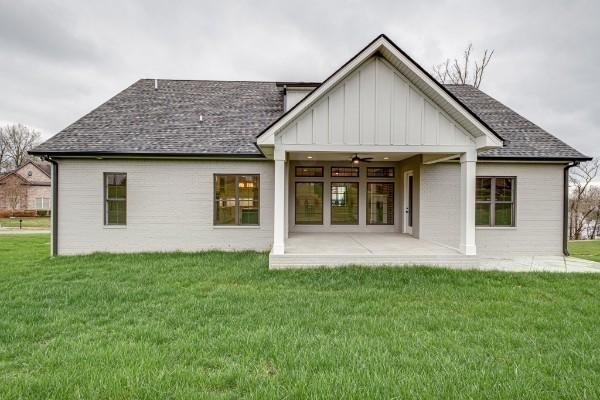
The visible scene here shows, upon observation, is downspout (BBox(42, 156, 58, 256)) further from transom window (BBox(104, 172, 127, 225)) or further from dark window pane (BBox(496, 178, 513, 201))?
dark window pane (BBox(496, 178, 513, 201))

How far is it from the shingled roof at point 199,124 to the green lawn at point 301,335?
14.9 ft

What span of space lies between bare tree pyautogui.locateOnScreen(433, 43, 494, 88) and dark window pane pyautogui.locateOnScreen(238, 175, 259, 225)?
20297 mm

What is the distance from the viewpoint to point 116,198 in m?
10.8

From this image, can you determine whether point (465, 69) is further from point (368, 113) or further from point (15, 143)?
point (15, 143)

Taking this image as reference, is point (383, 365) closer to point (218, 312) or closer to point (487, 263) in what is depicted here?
point (218, 312)

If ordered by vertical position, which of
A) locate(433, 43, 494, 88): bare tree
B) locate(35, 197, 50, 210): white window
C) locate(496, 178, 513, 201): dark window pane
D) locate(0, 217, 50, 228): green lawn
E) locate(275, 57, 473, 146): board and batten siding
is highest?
locate(433, 43, 494, 88): bare tree

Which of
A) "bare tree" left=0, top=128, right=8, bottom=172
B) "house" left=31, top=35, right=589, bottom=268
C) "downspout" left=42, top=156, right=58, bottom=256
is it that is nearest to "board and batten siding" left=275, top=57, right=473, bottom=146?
"house" left=31, top=35, right=589, bottom=268

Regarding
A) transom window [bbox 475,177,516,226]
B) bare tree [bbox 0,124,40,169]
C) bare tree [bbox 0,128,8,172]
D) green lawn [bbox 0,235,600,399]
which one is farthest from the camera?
bare tree [bbox 0,124,40,169]

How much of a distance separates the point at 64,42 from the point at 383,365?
27.5m

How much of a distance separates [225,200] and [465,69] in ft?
73.8

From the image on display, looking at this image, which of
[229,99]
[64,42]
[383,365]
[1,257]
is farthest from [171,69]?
[383,365]

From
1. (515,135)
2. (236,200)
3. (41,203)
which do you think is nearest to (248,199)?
(236,200)

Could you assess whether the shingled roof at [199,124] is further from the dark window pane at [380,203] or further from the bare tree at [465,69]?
the bare tree at [465,69]

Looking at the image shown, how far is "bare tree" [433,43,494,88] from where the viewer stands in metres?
24.0
